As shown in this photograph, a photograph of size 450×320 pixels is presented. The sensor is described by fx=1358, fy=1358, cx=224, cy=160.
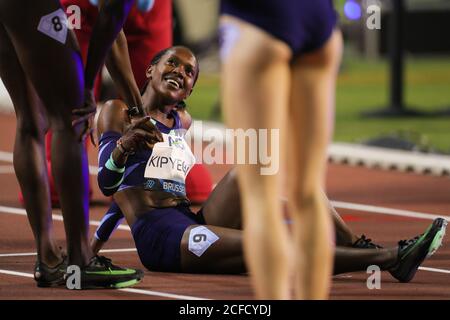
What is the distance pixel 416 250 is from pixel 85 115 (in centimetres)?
167

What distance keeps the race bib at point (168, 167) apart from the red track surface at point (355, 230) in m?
0.46

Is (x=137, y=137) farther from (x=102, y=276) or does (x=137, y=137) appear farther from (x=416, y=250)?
(x=416, y=250)

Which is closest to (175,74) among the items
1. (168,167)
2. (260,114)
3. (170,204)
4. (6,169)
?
(168,167)

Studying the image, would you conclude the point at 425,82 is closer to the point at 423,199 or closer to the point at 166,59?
the point at 423,199

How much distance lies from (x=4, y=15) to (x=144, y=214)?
1.31m

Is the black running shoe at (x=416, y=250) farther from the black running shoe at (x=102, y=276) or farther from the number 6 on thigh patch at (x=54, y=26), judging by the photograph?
the number 6 on thigh patch at (x=54, y=26)

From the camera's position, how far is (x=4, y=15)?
5738 mm

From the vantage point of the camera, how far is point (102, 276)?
19.7 ft

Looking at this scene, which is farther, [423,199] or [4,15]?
[423,199]

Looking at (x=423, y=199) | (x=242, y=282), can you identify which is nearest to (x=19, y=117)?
(x=242, y=282)

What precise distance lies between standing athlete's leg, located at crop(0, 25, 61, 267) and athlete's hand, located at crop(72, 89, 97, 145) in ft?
1.00
